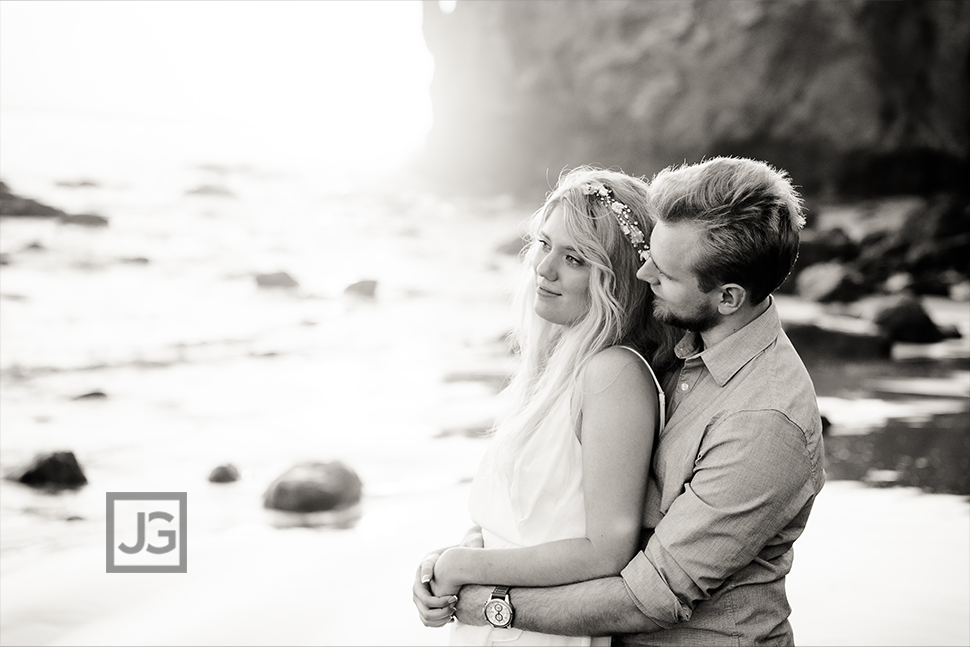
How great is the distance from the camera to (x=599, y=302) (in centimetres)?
200

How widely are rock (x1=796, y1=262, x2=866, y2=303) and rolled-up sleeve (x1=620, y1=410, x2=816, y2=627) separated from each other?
365 inches

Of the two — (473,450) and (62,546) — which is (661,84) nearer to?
(473,450)

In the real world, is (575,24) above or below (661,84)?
above

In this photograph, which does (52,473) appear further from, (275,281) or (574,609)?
(275,281)

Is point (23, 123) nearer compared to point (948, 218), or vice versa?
point (23, 123)

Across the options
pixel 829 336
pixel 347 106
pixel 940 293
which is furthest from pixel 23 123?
pixel 940 293

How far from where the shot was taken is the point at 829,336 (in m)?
8.37

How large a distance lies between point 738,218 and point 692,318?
233 mm

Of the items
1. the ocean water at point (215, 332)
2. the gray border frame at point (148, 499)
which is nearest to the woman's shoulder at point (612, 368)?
the ocean water at point (215, 332)

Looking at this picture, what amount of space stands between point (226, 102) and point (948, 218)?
32.5 feet

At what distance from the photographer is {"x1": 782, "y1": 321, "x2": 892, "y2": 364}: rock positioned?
7.54m

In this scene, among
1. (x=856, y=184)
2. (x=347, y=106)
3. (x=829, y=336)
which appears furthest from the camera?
(x=856, y=184)

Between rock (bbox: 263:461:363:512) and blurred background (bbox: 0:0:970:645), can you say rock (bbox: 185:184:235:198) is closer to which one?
blurred background (bbox: 0:0:970:645)

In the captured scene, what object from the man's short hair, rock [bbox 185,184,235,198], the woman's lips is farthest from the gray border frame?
rock [bbox 185,184,235,198]
